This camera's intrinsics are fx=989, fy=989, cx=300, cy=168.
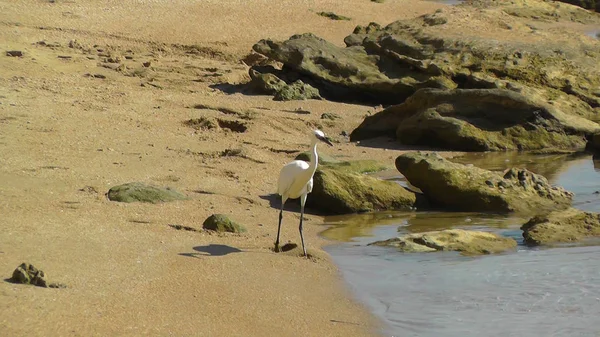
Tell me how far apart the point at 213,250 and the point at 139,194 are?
1476 millimetres

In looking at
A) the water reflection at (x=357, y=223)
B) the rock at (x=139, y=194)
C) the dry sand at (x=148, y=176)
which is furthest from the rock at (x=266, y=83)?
the rock at (x=139, y=194)

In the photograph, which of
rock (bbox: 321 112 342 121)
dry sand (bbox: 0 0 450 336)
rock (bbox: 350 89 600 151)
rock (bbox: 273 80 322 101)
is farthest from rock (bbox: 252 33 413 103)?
rock (bbox: 350 89 600 151)

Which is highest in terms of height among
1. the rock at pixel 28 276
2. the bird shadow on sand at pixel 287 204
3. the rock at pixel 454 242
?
the rock at pixel 28 276

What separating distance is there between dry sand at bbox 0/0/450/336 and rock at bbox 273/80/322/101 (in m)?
0.29

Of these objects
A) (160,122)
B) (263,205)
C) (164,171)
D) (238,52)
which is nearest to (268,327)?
(263,205)

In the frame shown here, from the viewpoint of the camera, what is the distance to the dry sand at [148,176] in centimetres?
655

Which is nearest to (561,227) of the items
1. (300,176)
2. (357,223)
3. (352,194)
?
(357,223)

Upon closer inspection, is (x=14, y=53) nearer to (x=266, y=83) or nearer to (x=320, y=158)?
(x=266, y=83)

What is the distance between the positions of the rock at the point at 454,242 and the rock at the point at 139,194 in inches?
82.8

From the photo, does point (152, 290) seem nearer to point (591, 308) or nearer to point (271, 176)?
point (591, 308)

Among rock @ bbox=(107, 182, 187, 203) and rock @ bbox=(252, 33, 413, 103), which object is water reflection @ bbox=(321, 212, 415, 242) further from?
rock @ bbox=(252, 33, 413, 103)

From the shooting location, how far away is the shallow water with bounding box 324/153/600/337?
22.9 ft

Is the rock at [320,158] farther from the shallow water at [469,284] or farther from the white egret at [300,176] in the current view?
the white egret at [300,176]

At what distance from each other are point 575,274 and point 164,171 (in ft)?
15.5
